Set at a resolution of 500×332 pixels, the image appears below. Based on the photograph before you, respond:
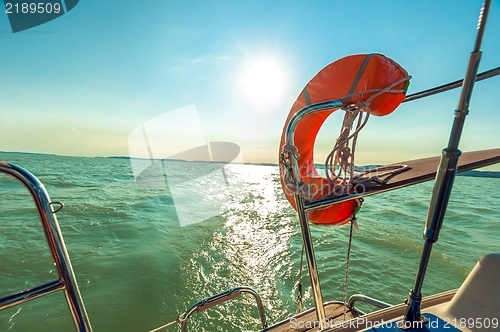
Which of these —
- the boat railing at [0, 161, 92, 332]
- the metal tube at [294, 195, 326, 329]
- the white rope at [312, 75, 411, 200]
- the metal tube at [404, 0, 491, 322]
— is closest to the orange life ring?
the white rope at [312, 75, 411, 200]

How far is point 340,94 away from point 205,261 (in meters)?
4.04

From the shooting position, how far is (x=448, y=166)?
560 mm

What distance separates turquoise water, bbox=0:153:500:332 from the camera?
3.04 m

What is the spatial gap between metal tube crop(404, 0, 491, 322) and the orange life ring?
0.44 m

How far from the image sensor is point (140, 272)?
3.98 metres

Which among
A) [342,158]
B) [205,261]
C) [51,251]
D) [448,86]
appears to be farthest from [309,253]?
[205,261]

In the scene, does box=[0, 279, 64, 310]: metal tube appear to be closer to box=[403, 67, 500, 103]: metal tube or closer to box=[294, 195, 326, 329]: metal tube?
box=[294, 195, 326, 329]: metal tube

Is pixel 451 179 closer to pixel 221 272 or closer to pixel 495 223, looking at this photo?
pixel 221 272

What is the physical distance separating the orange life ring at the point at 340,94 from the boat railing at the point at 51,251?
784 mm

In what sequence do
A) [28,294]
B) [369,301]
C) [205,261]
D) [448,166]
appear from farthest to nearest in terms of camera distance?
[205,261], [369,301], [28,294], [448,166]

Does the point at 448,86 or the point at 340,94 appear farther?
the point at 448,86

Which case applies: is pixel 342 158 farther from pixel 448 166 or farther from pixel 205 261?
pixel 205 261

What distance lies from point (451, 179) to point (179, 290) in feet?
12.3

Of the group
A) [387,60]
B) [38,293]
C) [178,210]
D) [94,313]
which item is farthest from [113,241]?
[387,60]
